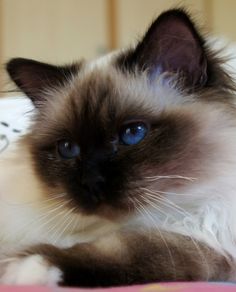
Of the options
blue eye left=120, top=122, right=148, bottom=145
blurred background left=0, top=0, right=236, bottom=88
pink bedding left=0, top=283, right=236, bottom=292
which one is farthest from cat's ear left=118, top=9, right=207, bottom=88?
blurred background left=0, top=0, right=236, bottom=88

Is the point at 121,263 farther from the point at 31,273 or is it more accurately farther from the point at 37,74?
the point at 37,74

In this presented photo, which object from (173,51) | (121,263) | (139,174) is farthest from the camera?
(173,51)

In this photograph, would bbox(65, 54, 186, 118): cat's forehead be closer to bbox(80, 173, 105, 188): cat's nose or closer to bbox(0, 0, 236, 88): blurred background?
bbox(80, 173, 105, 188): cat's nose

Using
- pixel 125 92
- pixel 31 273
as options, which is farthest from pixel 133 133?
pixel 31 273

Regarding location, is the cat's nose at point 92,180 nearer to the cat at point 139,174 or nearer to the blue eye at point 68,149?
the cat at point 139,174

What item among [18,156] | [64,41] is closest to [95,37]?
[64,41]

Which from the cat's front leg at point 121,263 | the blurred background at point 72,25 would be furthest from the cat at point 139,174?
the blurred background at point 72,25
